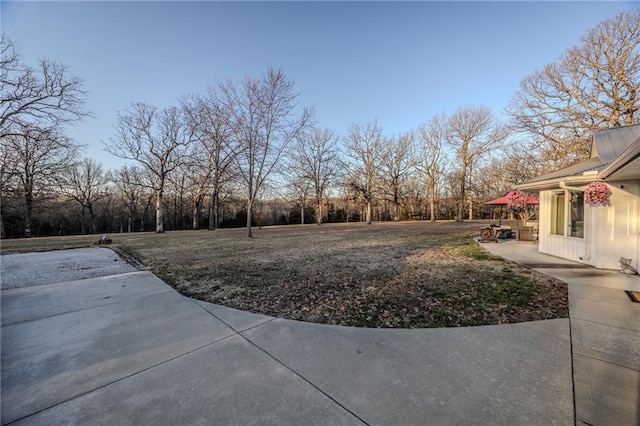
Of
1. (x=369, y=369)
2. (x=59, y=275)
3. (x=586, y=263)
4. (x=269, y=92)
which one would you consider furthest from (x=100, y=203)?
(x=586, y=263)

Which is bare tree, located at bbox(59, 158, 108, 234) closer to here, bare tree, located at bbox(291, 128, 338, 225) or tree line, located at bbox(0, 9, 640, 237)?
tree line, located at bbox(0, 9, 640, 237)

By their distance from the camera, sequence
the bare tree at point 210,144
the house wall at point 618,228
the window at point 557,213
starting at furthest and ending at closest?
the bare tree at point 210,144, the window at point 557,213, the house wall at point 618,228

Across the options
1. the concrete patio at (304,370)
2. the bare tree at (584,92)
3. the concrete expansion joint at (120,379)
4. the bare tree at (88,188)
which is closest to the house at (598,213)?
the concrete patio at (304,370)

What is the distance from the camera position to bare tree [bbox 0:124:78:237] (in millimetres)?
12203

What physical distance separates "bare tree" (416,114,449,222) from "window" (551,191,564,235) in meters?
19.9

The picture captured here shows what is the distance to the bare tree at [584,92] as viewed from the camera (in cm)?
1442

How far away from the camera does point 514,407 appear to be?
1.70 m

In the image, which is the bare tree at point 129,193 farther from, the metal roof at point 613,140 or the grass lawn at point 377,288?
the metal roof at point 613,140

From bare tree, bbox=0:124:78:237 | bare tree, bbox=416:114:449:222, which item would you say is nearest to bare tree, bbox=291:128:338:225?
bare tree, bbox=416:114:449:222

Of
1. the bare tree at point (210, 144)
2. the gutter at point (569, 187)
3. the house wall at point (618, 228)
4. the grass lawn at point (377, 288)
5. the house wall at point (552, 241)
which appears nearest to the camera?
the grass lawn at point (377, 288)

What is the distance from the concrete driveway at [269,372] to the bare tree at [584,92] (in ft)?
65.2

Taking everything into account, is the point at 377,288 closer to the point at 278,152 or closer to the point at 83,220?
the point at 278,152

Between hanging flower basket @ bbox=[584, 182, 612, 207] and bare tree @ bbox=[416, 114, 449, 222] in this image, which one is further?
bare tree @ bbox=[416, 114, 449, 222]

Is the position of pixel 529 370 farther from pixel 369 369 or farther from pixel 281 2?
pixel 281 2
